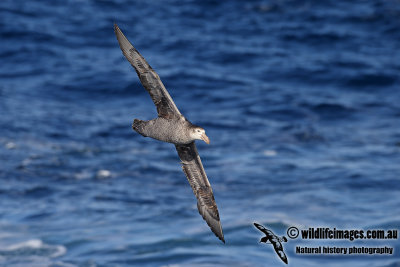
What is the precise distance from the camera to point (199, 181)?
13.3m

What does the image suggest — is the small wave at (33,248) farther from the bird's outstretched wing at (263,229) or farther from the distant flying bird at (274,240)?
the distant flying bird at (274,240)

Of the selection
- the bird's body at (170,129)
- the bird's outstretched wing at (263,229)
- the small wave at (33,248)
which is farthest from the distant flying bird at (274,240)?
the bird's body at (170,129)

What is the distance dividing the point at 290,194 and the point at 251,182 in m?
1.44

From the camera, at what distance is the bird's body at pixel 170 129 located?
442 inches

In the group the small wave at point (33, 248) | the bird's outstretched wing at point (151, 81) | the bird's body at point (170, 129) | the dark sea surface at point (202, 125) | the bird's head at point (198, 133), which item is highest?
the dark sea surface at point (202, 125)

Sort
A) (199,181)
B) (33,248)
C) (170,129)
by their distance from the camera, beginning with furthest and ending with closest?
(33,248) < (199,181) < (170,129)

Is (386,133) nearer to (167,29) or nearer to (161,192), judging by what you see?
(161,192)

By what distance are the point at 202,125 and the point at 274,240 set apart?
260 inches

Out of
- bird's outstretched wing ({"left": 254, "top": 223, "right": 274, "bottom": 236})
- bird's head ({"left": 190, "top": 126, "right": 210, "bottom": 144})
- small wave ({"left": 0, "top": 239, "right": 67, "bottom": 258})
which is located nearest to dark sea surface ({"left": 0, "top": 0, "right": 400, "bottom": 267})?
small wave ({"left": 0, "top": 239, "right": 67, "bottom": 258})

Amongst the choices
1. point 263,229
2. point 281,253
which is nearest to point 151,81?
point 263,229

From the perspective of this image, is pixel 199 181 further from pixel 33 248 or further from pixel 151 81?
pixel 33 248

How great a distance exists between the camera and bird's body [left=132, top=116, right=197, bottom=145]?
11234 millimetres

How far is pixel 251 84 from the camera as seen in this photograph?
32.2 metres

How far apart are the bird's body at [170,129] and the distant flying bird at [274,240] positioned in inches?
417
